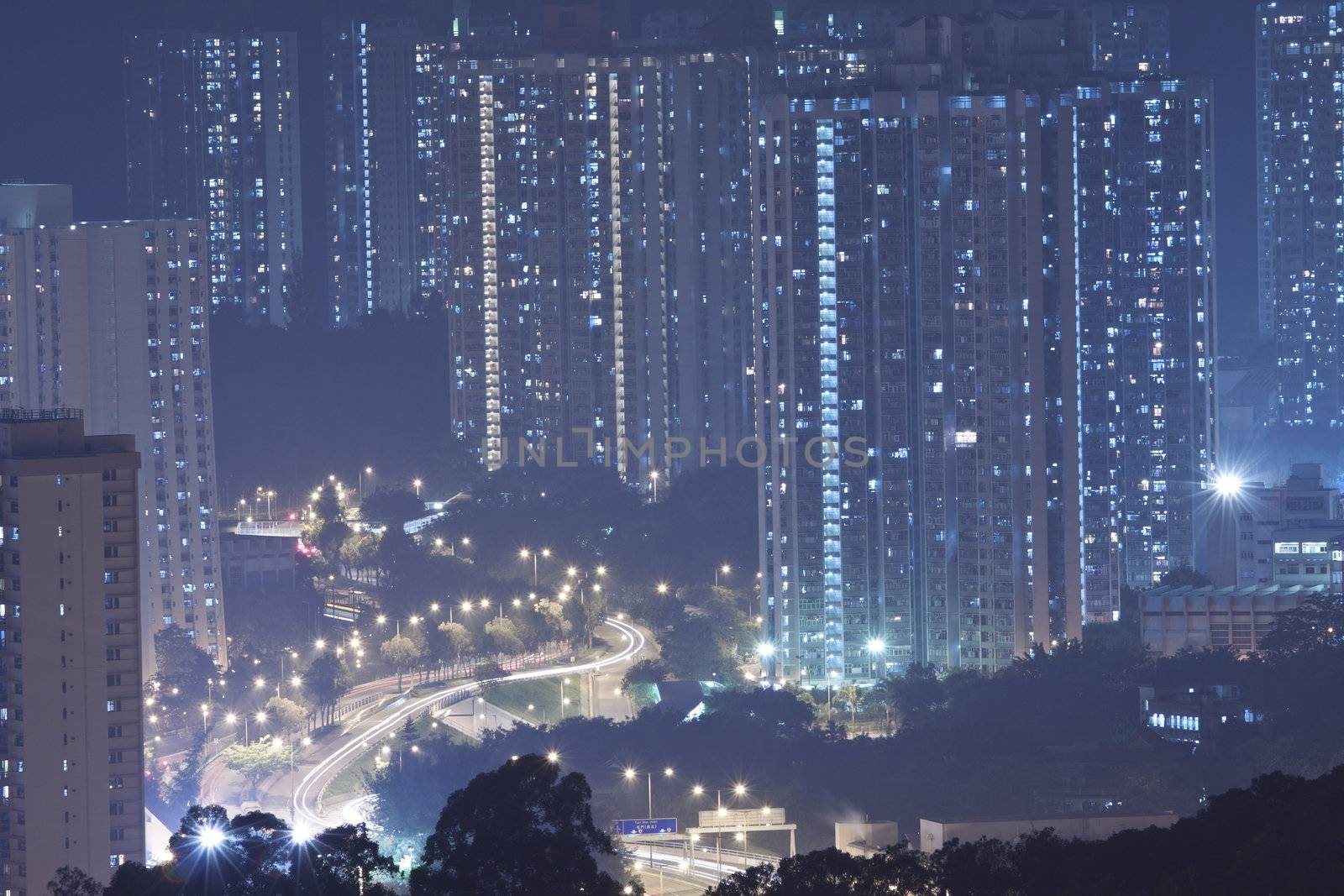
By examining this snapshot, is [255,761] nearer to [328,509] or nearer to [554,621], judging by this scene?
[554,621]

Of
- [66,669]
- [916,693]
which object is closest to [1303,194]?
[916,693]

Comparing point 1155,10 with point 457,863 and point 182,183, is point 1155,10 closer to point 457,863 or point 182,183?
point 182,183

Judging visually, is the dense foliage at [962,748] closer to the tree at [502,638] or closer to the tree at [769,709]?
the tree at [769,709]

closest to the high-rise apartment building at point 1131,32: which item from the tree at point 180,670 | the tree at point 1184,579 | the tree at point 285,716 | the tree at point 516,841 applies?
the tree at point 1184,579

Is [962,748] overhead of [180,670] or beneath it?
beneath

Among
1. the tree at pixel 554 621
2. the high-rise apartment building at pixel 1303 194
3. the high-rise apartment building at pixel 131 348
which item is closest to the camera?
the high-rise apartment building at pixel 131 348

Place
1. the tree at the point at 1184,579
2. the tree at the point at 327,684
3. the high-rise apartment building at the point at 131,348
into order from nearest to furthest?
the tree at the point at 327,684
the tree at the point at 1184,579
the high-rise apartment building at the point at 131,348

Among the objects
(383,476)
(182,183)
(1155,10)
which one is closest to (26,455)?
(383,476)
